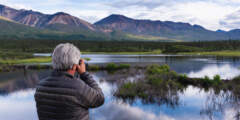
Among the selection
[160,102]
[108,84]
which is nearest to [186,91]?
[160,102]

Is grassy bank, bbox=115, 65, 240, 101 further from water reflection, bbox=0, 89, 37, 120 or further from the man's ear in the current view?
the man's ear

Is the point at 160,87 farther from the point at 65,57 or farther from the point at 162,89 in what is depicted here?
the point at 65,57

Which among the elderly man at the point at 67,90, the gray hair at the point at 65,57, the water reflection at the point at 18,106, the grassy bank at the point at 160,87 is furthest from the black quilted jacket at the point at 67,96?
the grassy bank at the point at 160,87

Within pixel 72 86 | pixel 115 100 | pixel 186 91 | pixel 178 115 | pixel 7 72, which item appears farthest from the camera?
pixel 7 72

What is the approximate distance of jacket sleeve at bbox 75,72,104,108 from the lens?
3.10 m

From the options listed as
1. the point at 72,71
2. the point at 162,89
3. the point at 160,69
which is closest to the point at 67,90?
the point at 72,71

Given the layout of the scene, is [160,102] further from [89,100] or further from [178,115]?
[89,100]

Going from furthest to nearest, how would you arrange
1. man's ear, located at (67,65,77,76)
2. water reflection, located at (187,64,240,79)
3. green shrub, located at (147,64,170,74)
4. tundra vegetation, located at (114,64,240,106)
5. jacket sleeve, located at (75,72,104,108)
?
water reflection, located at (187,64,240,79) < green shrub, located at (147,64,170,74) < tundra vegetation, located at (114,64,240,106) < man's ear, located at (67,65,77,76) < jacket sleeve, located at (75,72,104,108)

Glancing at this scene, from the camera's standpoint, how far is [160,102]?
2166cm

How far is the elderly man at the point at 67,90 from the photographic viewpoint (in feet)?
10.2

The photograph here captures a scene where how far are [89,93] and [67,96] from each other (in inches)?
11.5

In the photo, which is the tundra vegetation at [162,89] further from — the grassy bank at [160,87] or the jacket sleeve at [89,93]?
the jacket sleeve at [89,93]

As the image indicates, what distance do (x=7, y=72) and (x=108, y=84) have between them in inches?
971

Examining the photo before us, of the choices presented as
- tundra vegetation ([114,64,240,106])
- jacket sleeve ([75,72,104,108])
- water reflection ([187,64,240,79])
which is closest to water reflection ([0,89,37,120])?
tundra vegetation ([114,64,240,106])
